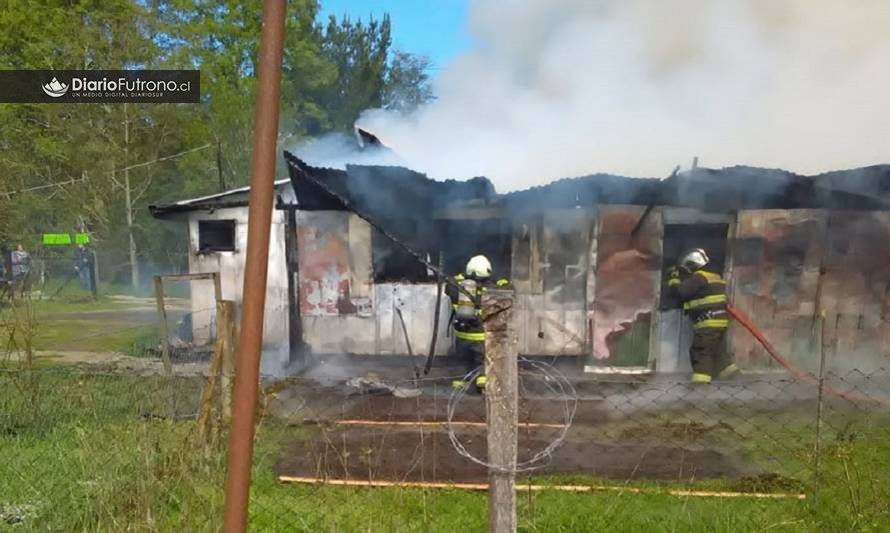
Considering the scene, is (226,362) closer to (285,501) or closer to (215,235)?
(285,501)

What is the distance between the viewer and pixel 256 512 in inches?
153

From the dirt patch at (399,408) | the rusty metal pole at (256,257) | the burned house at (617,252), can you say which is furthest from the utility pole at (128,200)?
the rusty metal pole at (256,257)

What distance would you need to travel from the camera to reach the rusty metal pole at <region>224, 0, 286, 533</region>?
169 cm

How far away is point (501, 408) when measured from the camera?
2180mm

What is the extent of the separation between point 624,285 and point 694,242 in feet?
3.99

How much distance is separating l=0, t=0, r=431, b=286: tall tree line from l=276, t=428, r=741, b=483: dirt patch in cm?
1530

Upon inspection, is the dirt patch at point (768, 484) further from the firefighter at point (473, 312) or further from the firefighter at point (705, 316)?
the firefighter at point (473, 312)

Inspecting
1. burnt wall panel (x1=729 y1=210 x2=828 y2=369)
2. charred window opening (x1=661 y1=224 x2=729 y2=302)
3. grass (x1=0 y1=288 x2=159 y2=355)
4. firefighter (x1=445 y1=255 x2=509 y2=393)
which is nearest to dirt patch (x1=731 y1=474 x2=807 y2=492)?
firefighter (x1=445 y1=255 x2=509 y2=393)

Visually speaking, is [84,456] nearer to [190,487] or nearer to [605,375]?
[190,487]

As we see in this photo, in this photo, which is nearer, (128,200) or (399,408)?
(399,408)

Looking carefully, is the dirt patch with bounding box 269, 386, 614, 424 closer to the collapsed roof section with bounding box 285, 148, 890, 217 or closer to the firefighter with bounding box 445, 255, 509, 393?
the firefighter with bounding box 445, 255, 509, 393

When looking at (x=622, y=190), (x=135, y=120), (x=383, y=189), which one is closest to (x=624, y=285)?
(x=622, y=190)

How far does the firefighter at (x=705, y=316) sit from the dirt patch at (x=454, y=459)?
2.36m

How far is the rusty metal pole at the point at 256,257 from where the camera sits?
Result: 169 centimetres
